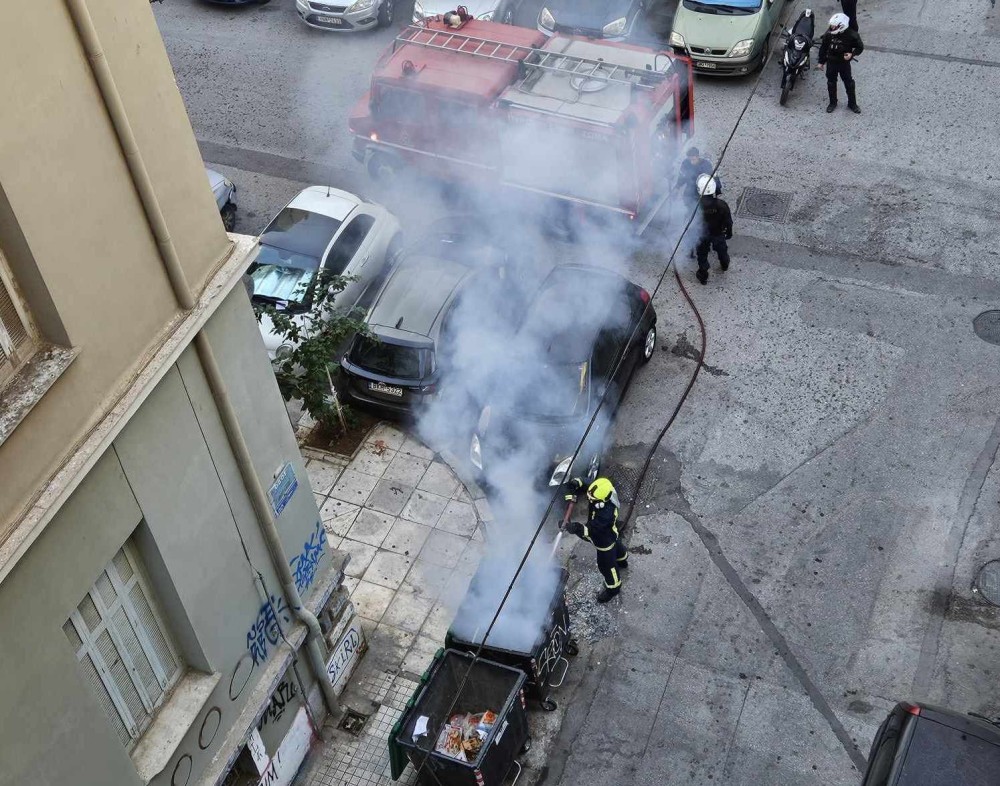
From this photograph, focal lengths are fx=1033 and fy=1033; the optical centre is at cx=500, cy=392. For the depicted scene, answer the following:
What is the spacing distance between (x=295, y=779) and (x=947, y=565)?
19.5 ft

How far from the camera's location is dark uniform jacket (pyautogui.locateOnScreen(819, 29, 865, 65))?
46.2 feet

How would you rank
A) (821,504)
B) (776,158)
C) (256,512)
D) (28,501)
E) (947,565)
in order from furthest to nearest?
(776,158), (821,504), (947,565), (256,512), (28,501)

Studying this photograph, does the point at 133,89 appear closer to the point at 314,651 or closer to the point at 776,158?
the point at 314,651

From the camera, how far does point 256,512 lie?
6.84 meters

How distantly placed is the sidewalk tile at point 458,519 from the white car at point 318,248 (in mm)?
2778

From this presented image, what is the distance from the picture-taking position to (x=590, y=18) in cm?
1619

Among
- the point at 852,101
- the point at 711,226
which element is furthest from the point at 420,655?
Result: the point at 852,101

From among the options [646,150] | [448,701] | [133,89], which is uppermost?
[133,89]

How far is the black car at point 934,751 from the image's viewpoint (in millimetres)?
6805

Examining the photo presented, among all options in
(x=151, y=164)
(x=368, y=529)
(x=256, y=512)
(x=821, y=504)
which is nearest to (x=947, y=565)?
(x=821, y=504)

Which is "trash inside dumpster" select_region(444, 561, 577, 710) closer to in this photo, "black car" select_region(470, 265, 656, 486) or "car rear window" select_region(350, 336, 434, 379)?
"black car" select_region(470, 265, 656, 486)

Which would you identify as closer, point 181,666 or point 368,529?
point 181,666

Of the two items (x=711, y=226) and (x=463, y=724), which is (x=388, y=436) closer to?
(x=463, y=724)

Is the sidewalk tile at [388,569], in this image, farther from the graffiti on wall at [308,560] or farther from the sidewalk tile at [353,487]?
the graffiti on wall at [308,560]
